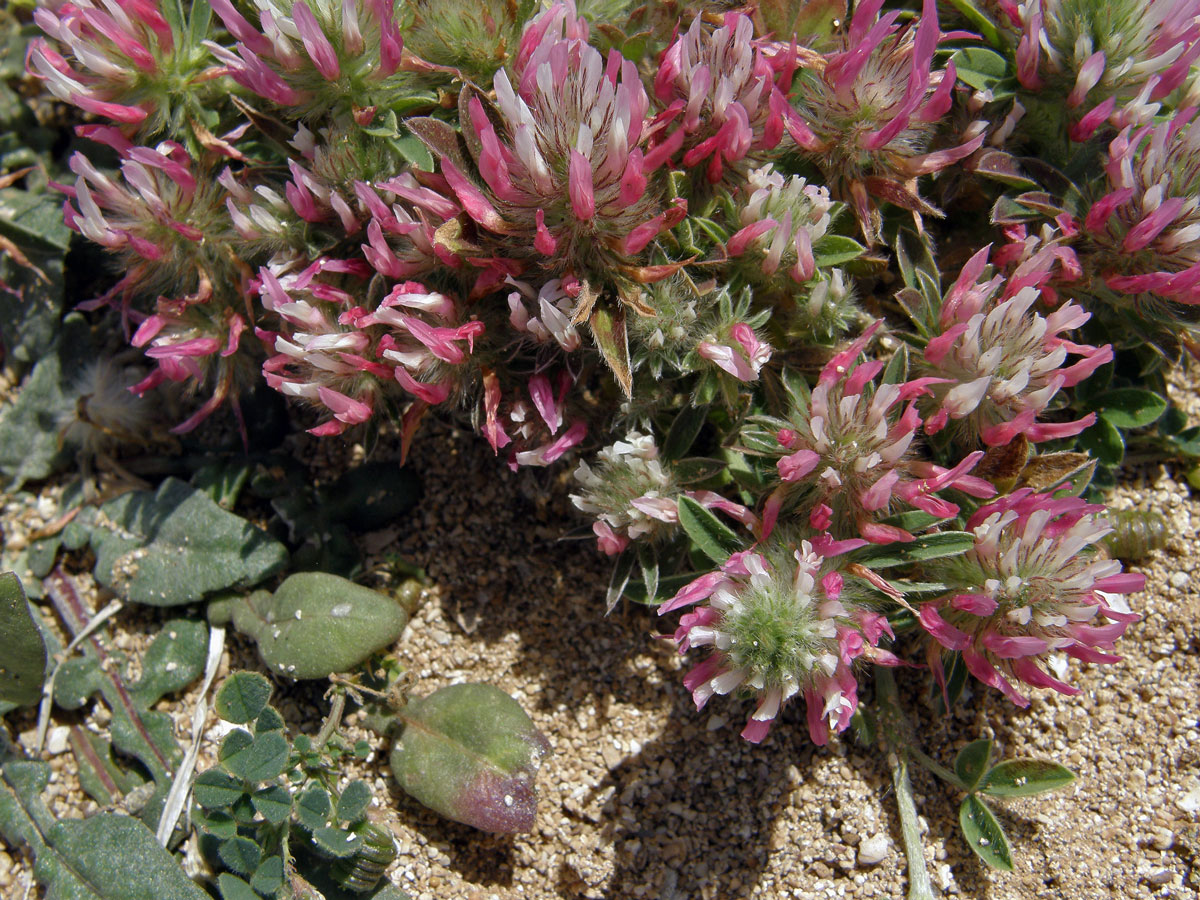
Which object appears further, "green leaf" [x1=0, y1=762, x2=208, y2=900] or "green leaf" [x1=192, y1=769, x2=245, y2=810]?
"green leaf" [x1=0, y1=762, x2=208, y2=900]

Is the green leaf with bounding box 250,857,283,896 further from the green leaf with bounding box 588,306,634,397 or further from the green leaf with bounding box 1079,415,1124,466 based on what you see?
the green leaf with bounding box 1079,415,1124,466

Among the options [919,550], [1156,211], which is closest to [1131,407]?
[1156,211]

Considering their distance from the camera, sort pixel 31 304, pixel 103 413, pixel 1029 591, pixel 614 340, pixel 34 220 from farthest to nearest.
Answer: pixel 31 304, pixel 34 220, pixel 103 413, pixel 614 340, pixel 1029 591

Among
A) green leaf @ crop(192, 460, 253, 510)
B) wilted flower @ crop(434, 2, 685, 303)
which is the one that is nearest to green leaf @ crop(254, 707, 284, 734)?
green leaf @ crop(192, 460, 253, 510)

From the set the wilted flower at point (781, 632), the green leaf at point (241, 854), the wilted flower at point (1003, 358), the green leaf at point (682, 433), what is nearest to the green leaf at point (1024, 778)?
the wilted flower at point (781, 632)

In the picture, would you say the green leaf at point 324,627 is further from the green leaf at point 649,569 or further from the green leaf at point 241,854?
the green leaf at point 649,569

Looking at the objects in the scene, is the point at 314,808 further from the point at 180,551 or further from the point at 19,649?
the point at 19,649
